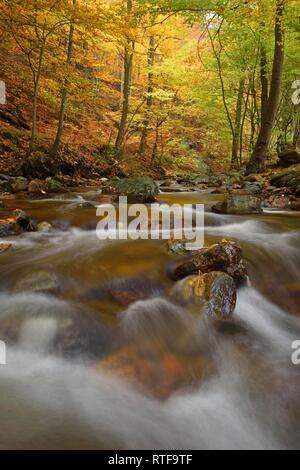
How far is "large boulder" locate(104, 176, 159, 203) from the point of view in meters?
8.04

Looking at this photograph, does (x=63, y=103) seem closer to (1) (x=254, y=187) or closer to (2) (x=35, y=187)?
(2) (x=35, y=187)

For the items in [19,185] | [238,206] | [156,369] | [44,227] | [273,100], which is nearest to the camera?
[156,369]

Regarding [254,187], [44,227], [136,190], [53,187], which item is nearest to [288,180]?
[254,187]

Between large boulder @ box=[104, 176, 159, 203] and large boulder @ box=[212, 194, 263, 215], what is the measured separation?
160 cm

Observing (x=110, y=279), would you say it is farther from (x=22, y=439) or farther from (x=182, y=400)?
(x=22, y=439)

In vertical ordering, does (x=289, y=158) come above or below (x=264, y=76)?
below

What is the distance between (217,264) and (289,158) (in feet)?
30.6

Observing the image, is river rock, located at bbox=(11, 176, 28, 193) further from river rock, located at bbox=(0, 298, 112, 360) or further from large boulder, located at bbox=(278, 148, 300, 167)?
large boulder, located at bbox=(278, 148, 300, 167)

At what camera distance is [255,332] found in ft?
11.4

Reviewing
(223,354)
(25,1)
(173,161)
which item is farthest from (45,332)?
(173,161)

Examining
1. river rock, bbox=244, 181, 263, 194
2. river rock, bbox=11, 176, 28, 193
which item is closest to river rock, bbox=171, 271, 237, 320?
river rock, bbox=244, 181, 263, 194

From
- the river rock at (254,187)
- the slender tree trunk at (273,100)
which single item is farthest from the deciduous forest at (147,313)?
the slender tree trunk at (273,100)

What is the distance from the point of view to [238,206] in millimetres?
7098
